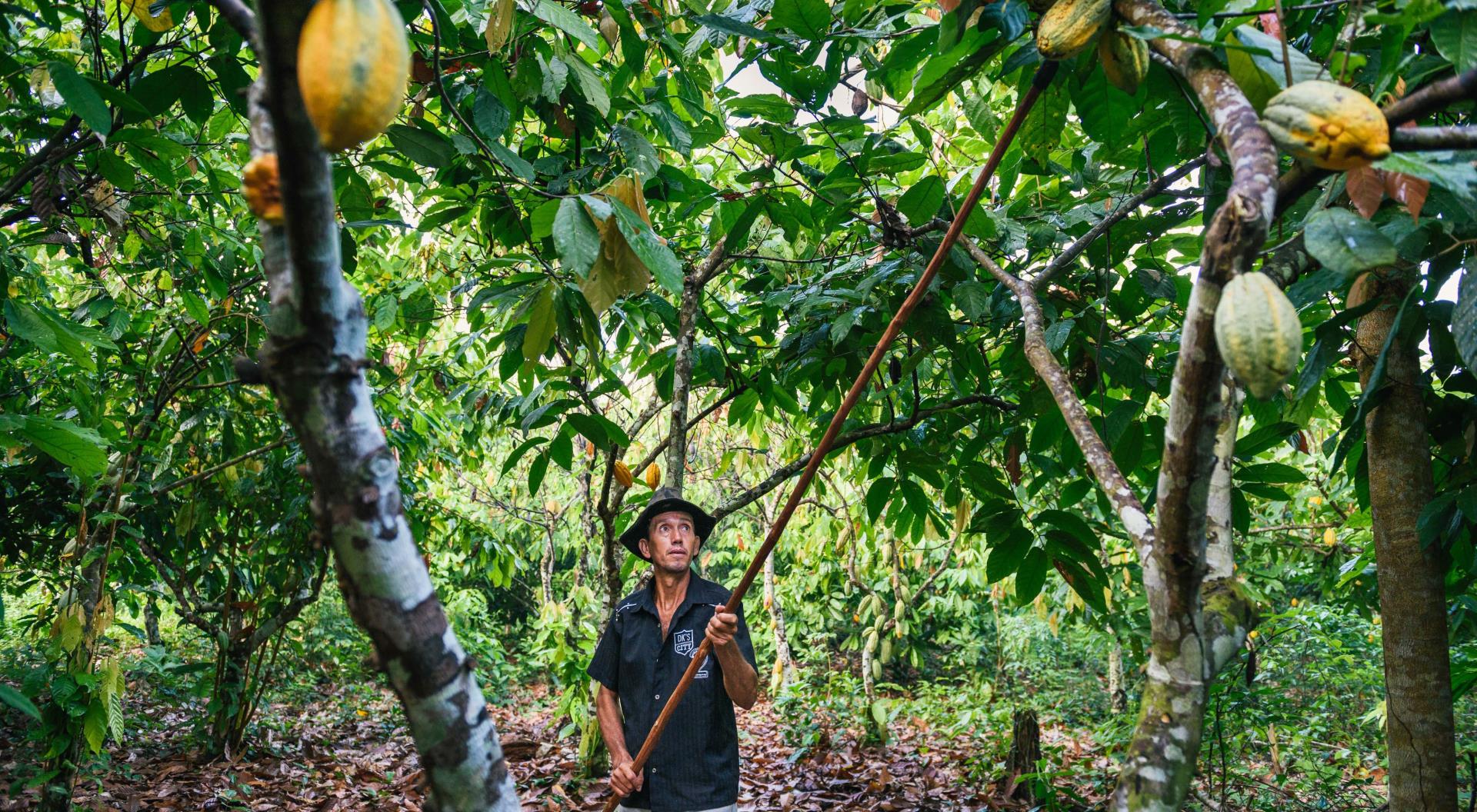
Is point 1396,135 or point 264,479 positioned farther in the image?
point 264,479

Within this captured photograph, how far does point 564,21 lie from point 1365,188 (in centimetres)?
109

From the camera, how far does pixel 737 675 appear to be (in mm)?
2053

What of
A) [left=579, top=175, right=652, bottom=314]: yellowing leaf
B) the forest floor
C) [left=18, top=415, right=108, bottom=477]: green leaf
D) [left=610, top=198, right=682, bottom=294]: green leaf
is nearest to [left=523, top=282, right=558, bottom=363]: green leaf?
[left=579, top=175, right=652, bottom=314]: yellowing leaf

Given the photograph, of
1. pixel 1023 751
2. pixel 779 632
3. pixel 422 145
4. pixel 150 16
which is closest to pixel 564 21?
pixel 422 145

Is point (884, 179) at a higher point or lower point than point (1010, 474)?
higher

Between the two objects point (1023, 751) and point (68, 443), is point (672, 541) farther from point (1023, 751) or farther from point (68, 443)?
point (1023, 751)

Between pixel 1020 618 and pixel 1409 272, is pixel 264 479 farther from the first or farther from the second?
pixel 1020 618

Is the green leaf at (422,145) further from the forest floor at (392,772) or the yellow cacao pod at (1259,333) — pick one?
the forest floor at (392,772)

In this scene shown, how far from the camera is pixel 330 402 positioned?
1.72ft

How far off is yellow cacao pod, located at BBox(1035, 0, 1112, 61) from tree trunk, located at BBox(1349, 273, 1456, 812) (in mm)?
1017

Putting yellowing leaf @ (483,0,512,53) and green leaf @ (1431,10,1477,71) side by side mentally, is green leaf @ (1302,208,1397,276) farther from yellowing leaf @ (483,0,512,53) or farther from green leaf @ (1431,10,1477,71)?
yellowing leaf @ (483,0,512,53)

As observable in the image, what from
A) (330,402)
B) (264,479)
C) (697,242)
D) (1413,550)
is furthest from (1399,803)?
(264,479)

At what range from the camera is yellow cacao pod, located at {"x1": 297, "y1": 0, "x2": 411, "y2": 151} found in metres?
0.45

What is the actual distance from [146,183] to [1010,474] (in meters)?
2.60
